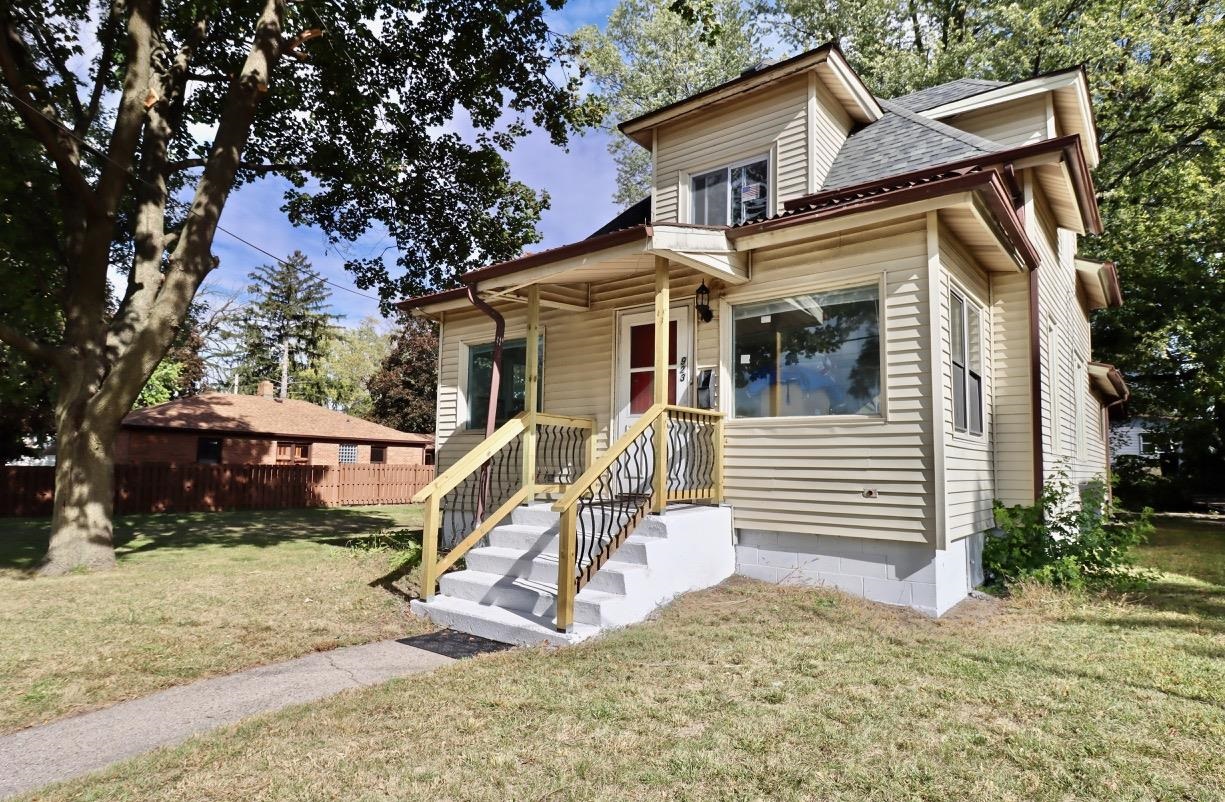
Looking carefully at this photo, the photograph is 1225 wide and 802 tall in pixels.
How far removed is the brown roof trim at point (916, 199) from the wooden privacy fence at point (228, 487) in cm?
1759

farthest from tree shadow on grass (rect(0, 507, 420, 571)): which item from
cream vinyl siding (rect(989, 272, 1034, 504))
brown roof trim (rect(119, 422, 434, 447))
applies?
cream vinyl siding (rect(989, 272, 1034, 504))

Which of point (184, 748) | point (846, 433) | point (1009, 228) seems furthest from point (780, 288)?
point (184, 748)

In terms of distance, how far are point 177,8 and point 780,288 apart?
1088 centimetres

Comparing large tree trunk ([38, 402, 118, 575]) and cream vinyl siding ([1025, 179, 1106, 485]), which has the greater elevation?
cream vinyl siding ([1025, 179, 1106, 485])

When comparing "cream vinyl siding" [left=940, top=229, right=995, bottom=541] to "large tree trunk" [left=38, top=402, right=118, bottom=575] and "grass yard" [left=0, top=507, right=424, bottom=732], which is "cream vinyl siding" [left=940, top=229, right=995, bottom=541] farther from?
"large tree trunk" [left=38, top=402, right=118, bottom=575]

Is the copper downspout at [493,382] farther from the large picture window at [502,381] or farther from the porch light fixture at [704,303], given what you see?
the porch light fixture at [704,303]

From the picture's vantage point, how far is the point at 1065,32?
17438 millimetres

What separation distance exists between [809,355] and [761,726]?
3964 millimetres

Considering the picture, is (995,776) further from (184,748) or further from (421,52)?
(421,52)

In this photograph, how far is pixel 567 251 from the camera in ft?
21.9

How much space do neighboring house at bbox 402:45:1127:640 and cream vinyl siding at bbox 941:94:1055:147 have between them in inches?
1.1

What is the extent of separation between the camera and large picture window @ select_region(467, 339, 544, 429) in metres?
9.11

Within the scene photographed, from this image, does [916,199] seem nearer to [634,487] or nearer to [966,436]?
[966,436]

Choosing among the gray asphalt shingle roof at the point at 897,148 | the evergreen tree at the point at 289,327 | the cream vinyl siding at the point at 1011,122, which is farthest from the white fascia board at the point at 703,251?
the evergreen tree at the point at 289,327
